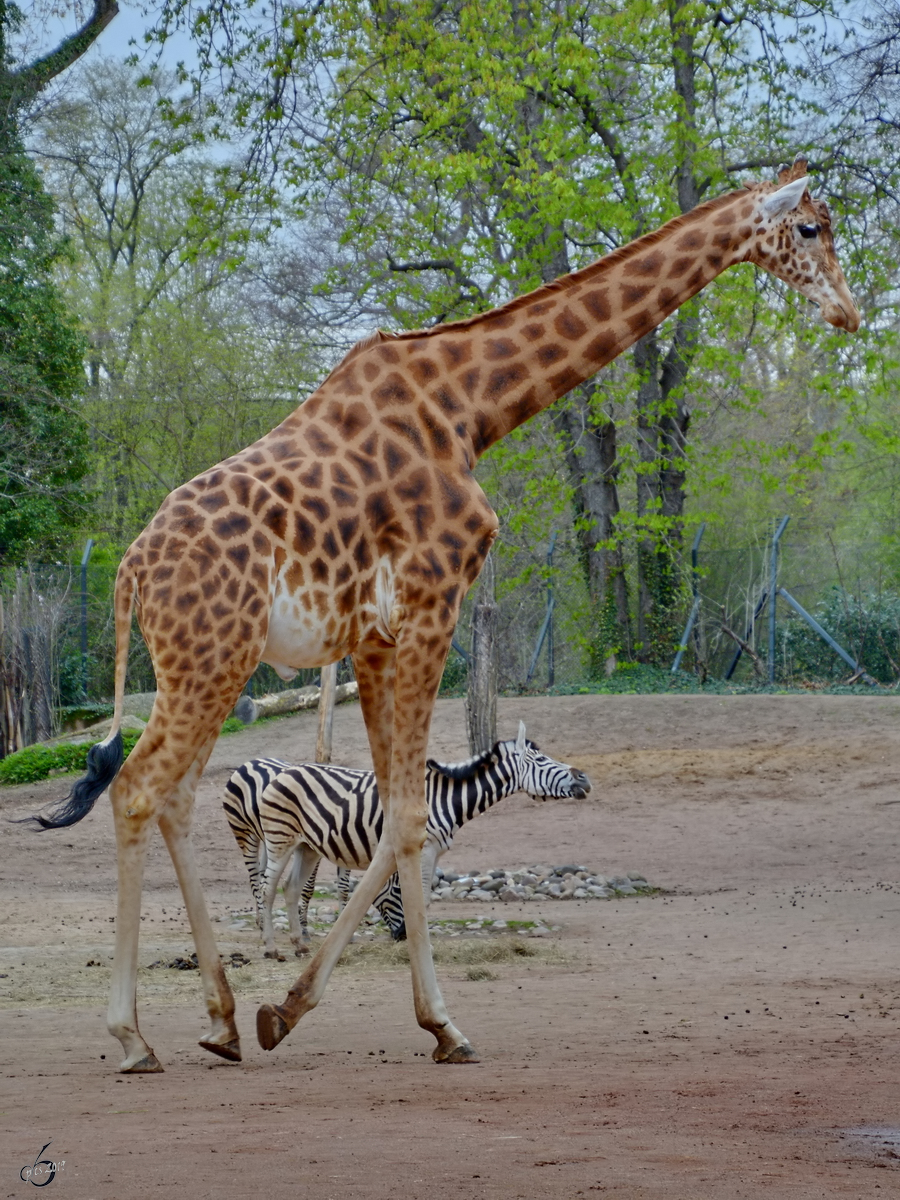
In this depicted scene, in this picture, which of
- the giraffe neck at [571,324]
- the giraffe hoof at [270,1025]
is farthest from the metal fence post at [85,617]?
the giraffe hoof at [270,1025]

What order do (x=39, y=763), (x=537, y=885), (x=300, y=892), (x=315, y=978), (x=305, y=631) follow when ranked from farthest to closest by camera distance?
1. (x=39, y=763)
2. (x=537, y=885)
3. (x=300, y=892)
4. (x=305, y=631)
5. (x=315, y=978)

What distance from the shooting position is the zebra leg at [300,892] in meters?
8.41

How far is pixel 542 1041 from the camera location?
209 inches

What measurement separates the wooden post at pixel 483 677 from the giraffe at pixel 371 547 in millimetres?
9812

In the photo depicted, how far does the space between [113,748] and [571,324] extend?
8.24 ft

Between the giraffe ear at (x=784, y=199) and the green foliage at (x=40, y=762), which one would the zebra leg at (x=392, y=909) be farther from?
the green foliage at (x=40, y=762)

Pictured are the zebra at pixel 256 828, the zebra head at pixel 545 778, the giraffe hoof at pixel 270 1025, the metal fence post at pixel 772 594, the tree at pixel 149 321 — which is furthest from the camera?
the tree at pixel 149 321

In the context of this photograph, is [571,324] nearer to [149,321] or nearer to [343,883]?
[343,883]

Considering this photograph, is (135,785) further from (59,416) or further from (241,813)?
(59,416)

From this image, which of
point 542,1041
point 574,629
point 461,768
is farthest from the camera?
point 574,629

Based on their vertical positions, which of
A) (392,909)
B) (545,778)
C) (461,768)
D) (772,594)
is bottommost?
(392,909)

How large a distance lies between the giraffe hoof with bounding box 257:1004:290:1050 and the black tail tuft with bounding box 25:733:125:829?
Answer: 40.0 inches

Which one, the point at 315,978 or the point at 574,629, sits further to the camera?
the point at 574,629

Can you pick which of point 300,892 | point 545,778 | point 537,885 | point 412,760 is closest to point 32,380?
point 537,885
